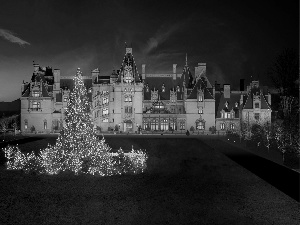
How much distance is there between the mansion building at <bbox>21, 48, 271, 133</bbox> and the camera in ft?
208

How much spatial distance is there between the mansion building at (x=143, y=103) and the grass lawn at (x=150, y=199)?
43209mm

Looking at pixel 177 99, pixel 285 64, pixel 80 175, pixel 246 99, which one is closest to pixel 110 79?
pixel 177 99

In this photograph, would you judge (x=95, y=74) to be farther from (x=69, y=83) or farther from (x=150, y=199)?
(x=150, y=199)

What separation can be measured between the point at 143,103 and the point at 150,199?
52.2m

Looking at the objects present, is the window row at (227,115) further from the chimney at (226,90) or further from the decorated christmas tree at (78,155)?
the decorated christmas tree at (78,155)

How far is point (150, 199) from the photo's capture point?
13.9 meters

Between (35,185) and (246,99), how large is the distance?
52.5 metres

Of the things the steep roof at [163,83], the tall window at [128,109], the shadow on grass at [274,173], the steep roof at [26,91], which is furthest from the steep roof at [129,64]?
the shadow on grass at [274,173]

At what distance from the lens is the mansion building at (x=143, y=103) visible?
208 ft

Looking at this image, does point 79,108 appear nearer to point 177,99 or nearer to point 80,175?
point 80,175

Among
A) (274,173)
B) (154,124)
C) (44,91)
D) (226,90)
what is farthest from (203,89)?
(274,173)

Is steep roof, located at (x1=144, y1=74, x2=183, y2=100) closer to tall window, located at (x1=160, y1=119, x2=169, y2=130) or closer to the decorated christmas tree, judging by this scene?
tall window, located at (x1=160, y1=119, x2=169, y2=130)

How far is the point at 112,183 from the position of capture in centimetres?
1730

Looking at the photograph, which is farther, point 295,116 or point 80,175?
point 295,116
